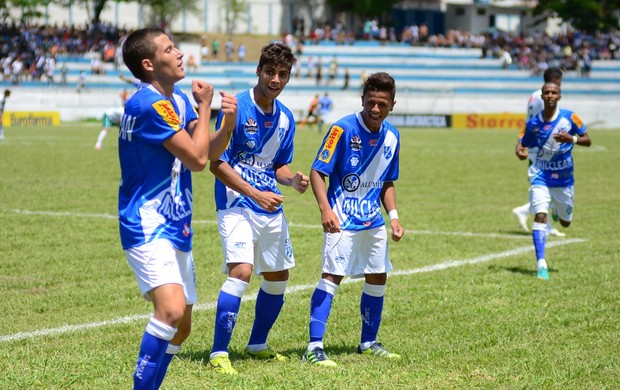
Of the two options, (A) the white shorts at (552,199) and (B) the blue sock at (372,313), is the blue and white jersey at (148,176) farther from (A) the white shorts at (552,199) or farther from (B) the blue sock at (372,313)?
(A) the white shorts at (552,199)

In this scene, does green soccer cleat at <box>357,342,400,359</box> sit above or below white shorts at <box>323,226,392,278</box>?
below

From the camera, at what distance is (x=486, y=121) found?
177 feet

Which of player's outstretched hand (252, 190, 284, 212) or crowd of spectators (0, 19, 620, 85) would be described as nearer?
player's outstretched hand (252, 190, 284, 212)

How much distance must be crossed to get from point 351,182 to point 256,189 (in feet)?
2.77

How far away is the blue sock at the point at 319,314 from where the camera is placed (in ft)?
21.5


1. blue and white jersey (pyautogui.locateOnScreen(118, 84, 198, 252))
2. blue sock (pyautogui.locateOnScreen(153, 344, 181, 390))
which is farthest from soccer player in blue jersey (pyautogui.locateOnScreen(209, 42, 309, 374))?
blue and white jersey (pyautogui.locateOnScreen(118, 84, 198, 252))

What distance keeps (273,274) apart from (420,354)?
1176mm

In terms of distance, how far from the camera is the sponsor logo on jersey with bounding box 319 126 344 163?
21.9ft

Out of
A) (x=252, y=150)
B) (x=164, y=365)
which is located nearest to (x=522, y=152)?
(x=252, y=150)

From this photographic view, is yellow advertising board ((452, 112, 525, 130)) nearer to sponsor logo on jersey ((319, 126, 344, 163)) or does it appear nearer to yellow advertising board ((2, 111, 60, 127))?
yellow advertising board ((2, 111, 60, 127))

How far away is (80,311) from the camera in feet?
26.6

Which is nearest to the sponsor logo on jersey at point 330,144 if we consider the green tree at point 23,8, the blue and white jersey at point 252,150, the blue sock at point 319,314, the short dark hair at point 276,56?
the blue and white jersey at point 252,150

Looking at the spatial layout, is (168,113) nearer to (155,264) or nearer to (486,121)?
(155,264)

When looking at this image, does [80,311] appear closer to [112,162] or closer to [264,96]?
[264,96]
